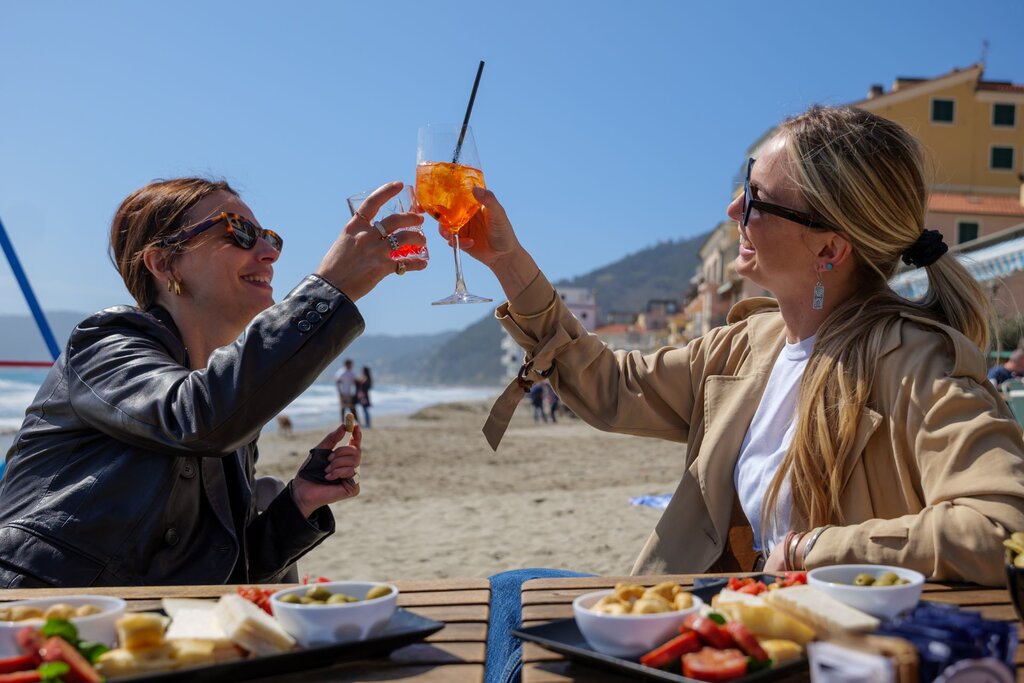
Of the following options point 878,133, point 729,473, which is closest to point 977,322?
point 878,133

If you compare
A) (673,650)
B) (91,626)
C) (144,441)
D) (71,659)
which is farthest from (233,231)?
(673,650)

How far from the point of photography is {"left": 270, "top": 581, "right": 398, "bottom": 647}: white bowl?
1.29 m

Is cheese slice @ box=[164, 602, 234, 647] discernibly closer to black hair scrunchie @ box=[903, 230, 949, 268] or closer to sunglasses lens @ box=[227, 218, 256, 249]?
sunglasses lens @ box=[227, 218, 256, 249]

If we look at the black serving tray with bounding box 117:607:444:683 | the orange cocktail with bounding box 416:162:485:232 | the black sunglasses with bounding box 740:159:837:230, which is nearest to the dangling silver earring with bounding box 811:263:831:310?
the black sunglasses with bounding box 740:159:837:230

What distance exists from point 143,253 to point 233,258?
0.26 m

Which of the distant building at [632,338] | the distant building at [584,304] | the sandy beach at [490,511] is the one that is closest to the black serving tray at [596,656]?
the sandy beach at [490,511]

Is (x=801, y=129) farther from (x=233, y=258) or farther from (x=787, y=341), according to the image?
(x=233, y=258)

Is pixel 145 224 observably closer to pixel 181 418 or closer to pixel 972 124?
pixel 181 418

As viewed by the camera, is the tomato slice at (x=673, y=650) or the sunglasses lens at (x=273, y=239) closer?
the tomato slice at (x=673, y=650)

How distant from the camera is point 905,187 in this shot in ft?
7.78

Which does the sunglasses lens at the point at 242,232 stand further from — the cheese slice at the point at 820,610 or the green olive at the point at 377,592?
the cheese slice at the point at 820,610

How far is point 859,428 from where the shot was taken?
2.21 metres

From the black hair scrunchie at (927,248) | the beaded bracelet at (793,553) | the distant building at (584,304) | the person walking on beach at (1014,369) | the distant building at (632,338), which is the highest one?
the black hair scrunchie at (927,248)

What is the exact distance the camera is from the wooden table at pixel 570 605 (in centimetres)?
131
